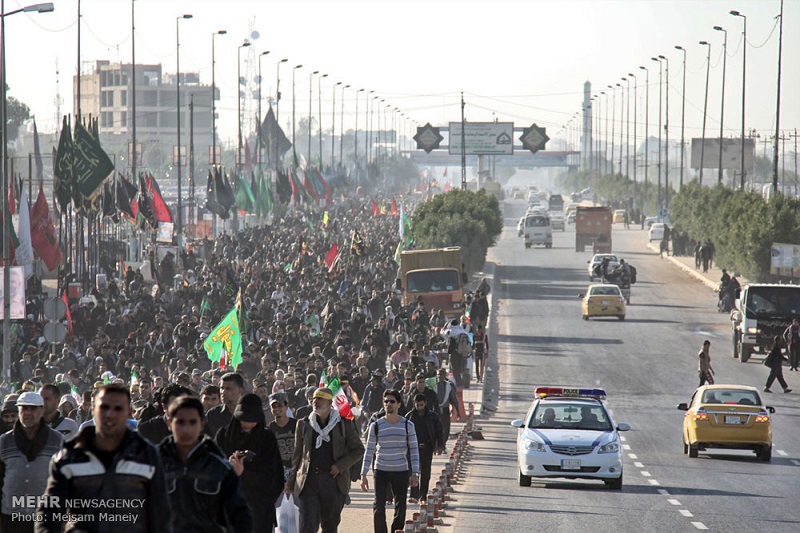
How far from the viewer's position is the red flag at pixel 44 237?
35.2m

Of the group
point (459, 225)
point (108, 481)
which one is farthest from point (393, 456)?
point (459, 225)

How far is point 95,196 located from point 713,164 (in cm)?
10836

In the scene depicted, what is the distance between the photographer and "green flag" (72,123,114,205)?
130 feet

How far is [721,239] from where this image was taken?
2527 inches

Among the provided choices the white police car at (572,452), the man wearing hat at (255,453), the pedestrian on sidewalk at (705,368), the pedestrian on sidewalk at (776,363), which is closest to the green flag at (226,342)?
the white police car at (572,452)

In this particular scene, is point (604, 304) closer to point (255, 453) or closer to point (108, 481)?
point (255, 453)

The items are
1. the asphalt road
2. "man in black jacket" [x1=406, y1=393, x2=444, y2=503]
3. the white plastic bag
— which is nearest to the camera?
the white plastic bag

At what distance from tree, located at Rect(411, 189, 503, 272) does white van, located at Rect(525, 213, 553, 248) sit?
784 inches

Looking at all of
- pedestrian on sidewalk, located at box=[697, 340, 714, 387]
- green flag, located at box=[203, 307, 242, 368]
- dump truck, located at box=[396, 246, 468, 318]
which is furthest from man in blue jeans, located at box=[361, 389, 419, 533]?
dump truck, located at box=[396, 246, 468, 318]

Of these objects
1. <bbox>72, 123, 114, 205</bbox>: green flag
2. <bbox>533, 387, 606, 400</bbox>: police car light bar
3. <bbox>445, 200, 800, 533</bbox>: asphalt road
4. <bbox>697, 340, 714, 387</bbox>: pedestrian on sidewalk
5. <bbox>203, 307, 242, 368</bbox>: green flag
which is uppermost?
<bbox>72, 123, 114, 205</bbox>: green flag

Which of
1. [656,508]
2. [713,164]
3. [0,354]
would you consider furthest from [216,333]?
[713,164]

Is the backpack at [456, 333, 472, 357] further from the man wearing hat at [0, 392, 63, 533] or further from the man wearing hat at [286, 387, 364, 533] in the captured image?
the man wearing hat at [0, 392, 63, 533]

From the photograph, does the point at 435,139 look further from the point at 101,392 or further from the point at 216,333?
the point at 101,392

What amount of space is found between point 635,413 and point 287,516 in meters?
21.1
